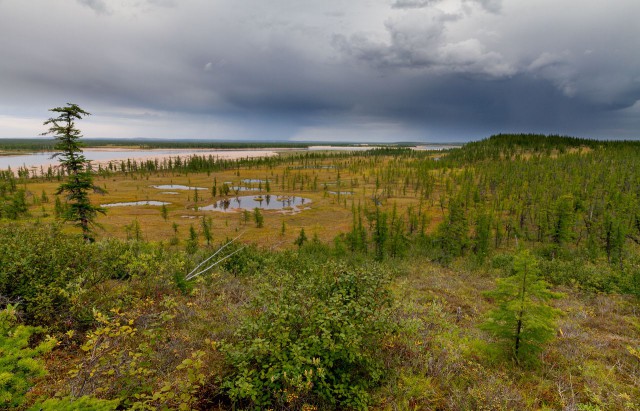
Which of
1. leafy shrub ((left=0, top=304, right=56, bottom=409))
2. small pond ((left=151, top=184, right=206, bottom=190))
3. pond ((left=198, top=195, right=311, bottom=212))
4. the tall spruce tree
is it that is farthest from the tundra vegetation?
small pond ((left=151, top=184, right=206, bottom=190))

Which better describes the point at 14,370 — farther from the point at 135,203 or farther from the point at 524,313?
the point at 135,203

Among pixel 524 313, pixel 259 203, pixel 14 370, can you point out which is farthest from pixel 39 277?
pixel 259 203

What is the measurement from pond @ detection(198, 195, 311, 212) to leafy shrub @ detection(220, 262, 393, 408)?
2088 inches

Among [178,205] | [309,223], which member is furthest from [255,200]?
[309,223]

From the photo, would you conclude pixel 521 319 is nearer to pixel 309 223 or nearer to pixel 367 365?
pixel 367 365

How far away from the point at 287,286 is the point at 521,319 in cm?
556

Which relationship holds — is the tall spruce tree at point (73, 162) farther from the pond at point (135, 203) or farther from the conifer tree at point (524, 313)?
the pond at point (135, 203)

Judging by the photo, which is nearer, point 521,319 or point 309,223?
point 521,319

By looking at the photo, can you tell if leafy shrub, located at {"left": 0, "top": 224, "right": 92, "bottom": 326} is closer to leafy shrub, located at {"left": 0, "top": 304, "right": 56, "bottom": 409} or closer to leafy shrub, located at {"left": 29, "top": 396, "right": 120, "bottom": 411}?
leafy shrub, located at {"left": 0, "top": 304, "right": 56, "bottom": 409}

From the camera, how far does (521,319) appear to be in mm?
6566

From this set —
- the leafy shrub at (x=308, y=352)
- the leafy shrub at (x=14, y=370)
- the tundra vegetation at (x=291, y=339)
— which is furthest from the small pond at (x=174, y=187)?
the leafy shrub at (x=14, y=370)

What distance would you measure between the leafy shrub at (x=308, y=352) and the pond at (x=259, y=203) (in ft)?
174

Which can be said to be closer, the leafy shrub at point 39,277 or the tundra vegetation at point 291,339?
the tundra vegetation at point 291,339

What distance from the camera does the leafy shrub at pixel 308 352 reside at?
501cm
